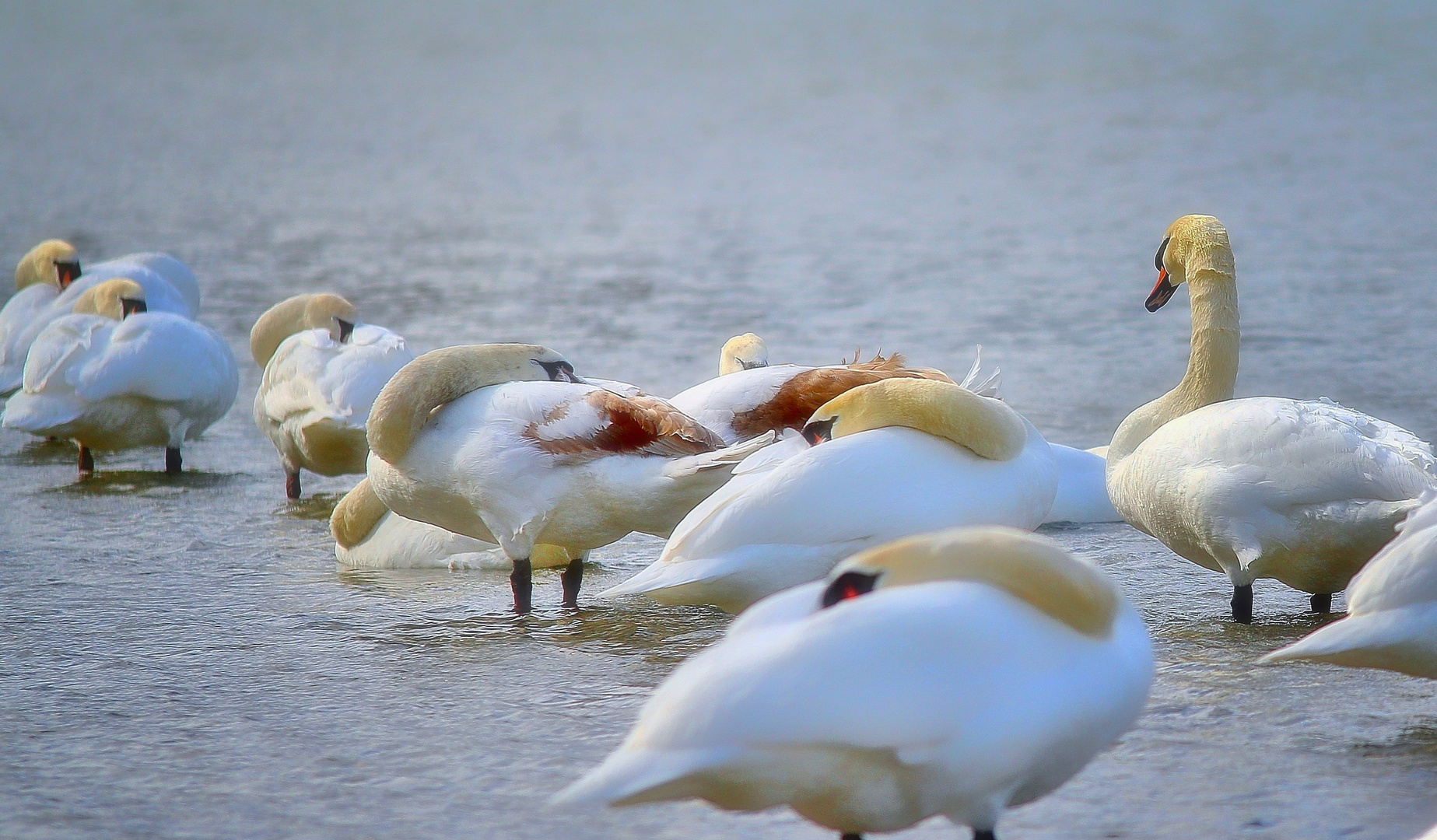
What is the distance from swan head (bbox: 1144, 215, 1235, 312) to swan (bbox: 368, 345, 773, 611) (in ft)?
4.48

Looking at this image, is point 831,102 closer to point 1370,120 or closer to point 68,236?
point 1370,120

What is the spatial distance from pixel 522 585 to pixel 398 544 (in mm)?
733

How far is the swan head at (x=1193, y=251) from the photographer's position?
4.60 meters

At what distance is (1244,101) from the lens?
819 inches

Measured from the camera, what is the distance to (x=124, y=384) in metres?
6.07

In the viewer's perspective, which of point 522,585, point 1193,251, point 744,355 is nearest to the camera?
point 522,585

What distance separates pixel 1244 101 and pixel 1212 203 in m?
8.68

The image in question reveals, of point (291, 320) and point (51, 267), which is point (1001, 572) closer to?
point (291, 320)

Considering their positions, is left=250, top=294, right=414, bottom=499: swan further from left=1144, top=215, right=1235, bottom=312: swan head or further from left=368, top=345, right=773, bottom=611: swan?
left=1144, top=215, right=1235, bottom=312: swan head

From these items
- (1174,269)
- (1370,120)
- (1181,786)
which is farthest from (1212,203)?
(1181,786)

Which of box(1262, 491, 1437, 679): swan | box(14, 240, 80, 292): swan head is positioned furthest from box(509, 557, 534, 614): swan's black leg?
box(14, 240, 80, 292): swan head

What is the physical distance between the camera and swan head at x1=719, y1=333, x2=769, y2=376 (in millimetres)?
5160

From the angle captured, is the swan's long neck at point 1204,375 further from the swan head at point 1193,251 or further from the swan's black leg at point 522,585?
the swan's black leg at point 522,585

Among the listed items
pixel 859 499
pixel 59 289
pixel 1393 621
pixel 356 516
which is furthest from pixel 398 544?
pixel 59 289
